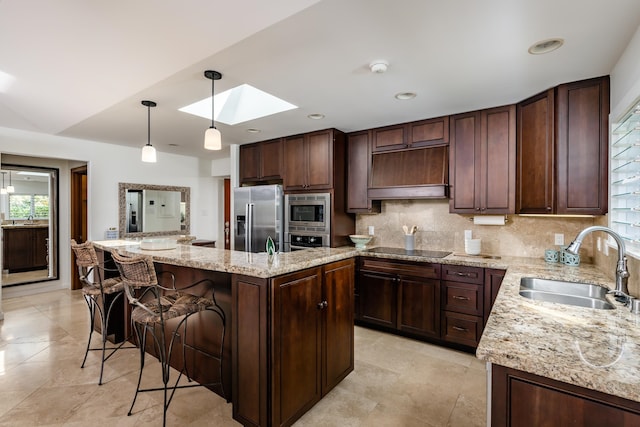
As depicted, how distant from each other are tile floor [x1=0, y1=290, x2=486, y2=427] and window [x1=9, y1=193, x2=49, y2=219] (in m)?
2.58

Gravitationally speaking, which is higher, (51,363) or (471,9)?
(471,9)

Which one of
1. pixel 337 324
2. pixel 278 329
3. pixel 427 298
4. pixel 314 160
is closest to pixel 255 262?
pixel 278 329

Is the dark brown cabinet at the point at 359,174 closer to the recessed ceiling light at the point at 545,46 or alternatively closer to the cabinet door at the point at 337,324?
the cabinet door at the point at 337,324

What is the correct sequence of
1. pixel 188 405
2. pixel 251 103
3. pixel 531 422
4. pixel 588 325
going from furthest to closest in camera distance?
1. pixel 251 103
2. pixel 188 405
3. pixel 588 325
4. pixel 531 422

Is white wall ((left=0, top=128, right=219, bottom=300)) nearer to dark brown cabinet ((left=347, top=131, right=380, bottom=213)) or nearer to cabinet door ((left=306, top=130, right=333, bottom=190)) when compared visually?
cabinet door ((left=306, top=130, right=333, bottom=190))

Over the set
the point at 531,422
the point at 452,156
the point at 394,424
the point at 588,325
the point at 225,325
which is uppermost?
the point at 452,156

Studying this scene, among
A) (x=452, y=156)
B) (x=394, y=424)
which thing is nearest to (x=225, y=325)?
(x=394, y=424)

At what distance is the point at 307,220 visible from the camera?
4.00m

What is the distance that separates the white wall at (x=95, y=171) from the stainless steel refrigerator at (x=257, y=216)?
6.26 ft

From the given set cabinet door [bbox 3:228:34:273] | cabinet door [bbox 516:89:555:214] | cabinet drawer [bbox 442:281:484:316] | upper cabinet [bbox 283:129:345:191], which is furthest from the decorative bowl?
cabinet door [bbox 3:228:34:273]

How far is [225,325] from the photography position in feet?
7.30

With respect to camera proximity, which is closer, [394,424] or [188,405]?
[394,424]

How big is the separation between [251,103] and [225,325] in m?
2.43

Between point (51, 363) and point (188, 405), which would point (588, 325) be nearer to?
point (188, 405)
